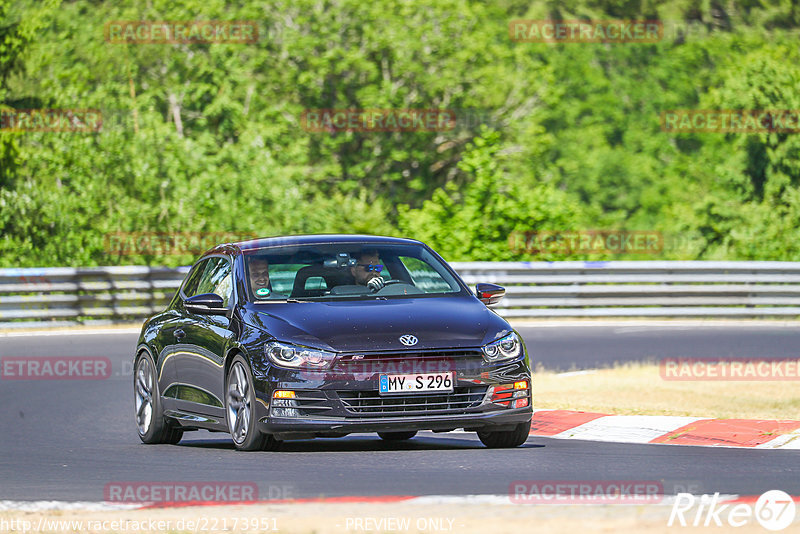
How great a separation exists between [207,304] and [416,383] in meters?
1.76

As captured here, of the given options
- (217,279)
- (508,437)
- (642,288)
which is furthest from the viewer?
(642,288)

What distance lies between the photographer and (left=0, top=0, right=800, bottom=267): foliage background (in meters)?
31.1

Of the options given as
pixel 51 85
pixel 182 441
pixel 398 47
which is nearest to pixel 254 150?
pixel 51 85

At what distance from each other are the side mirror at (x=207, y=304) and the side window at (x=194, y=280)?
1154mm

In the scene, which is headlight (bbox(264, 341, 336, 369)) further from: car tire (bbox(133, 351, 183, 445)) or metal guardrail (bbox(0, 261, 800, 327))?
metal guardrail (bbox(0, 261, 800, 327))

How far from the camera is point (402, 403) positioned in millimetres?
9562

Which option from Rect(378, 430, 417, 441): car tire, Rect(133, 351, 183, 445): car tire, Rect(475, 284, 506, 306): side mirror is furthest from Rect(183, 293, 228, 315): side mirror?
Rect(475, 284, 506, 306): side mirror

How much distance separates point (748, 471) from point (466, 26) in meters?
35.3

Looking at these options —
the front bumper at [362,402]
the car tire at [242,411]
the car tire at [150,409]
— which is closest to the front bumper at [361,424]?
the front bumper at [362,402]

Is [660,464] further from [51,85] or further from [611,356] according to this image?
[51,85]

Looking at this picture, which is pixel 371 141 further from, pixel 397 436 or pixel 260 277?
pixel 260 277

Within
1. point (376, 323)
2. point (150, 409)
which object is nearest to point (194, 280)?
point (150, 409)

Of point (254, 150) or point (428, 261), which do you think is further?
point (254, 150)

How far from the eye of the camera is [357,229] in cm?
3183
